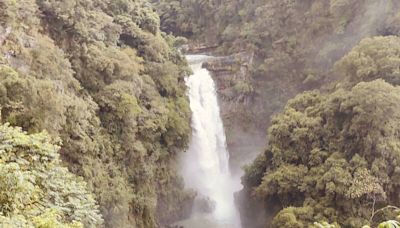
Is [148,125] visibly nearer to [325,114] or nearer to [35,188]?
[325,114]

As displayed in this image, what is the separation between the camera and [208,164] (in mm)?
23484

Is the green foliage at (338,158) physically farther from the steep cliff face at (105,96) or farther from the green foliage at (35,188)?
the green foliage at (35,188)

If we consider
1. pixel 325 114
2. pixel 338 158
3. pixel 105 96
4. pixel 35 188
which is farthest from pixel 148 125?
pixel 35 188

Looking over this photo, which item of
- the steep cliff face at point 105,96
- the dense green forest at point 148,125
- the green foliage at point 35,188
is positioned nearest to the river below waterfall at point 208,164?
the dense green forest at point 148,125

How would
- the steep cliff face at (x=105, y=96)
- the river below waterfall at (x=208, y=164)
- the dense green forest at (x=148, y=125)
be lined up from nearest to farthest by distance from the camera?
the dense green forest at (x=148, y=125), the steep cliff face at (x=105, y=96), the river below waterfall at (x=208, y=164)

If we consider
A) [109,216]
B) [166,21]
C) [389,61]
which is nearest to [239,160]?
[389,61]

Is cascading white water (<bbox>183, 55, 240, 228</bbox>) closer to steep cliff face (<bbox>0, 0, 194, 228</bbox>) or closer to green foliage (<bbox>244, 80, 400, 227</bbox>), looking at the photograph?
steep cliff face (<bbox>0, 0, 194, 228</bbox>)

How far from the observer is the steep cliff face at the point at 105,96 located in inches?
472

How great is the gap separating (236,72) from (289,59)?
11.0 feet

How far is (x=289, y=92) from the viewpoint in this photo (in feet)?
85.5

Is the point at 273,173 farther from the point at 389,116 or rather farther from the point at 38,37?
the point at 38,37

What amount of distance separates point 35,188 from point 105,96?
8.39 metres

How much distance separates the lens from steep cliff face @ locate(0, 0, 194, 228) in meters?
12.0

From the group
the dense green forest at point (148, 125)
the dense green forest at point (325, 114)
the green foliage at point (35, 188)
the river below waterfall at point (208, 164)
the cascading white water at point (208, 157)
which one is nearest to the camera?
the green foliage at point (35, 188)
